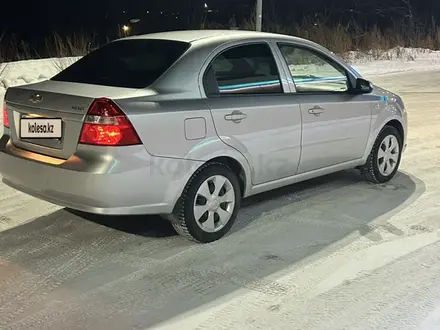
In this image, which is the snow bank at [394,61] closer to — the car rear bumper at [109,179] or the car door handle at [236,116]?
the car door handle at [236,116]

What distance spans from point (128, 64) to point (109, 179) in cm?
113

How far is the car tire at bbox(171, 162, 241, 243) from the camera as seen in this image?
4379 millimetres

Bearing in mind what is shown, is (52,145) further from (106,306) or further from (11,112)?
(106,306)

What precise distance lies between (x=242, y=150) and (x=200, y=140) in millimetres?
452

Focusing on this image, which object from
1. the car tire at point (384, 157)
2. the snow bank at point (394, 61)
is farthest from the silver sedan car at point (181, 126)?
the snow bank at point (394, 61)

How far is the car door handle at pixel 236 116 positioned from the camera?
452 centimetres

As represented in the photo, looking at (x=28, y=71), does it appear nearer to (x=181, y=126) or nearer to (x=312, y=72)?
(x=312, y=72)

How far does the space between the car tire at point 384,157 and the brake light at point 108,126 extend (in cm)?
294

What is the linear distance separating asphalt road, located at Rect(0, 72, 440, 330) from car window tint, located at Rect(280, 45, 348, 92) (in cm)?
106

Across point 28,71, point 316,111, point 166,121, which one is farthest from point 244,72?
point 28,71

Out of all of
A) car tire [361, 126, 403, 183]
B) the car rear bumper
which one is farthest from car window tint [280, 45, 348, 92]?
the car rear bumper

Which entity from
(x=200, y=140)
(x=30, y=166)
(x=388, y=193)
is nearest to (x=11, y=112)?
(x=30, y=166)

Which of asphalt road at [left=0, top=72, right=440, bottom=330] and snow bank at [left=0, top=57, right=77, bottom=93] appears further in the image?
snow bank at [left=0, top=57, right=77, bottom=93]

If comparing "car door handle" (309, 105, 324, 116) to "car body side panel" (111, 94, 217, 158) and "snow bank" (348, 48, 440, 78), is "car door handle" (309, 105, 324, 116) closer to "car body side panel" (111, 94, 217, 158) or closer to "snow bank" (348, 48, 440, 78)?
"car body side panel" (111, 94, 217, 158)
